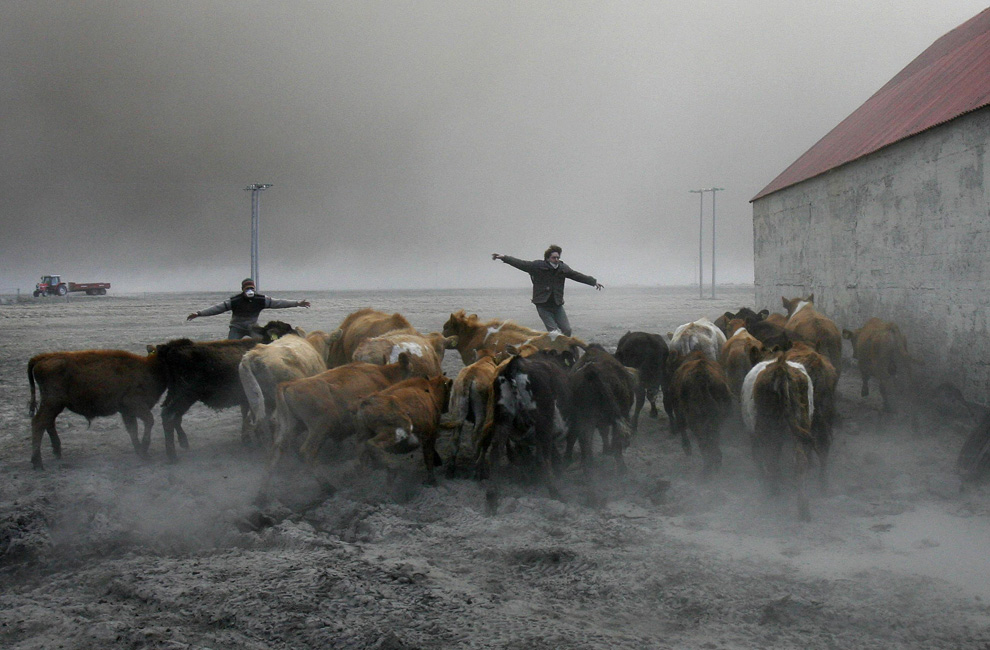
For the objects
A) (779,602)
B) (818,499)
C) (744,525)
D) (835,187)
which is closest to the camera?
(779,602)

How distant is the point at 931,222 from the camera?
35.7 ft

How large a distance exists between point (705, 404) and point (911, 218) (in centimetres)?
587

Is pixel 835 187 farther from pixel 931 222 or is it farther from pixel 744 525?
pixel 744 525

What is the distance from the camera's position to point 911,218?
37.6 ft

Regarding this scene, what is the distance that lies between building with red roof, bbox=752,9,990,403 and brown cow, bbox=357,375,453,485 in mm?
7071

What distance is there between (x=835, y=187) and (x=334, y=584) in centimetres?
1297

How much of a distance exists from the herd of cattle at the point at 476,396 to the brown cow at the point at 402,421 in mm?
13

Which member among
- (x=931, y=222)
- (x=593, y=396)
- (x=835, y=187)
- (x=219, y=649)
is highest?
(x=835, y=187)

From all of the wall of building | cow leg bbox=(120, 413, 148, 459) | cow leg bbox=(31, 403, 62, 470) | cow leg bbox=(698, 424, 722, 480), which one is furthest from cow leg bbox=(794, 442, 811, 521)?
cow leg bbox=(31, 403, 62, 470)

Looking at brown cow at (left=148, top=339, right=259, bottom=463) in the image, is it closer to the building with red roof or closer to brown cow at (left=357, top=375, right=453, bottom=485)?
brown cow at (left=357, top=375, right=453, bottom=485)

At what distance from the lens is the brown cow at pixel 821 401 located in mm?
7321

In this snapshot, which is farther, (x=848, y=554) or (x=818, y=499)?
(x=818, y=499)

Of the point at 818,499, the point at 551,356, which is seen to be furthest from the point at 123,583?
the point at 818,499

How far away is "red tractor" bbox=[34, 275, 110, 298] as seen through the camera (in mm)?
69625
